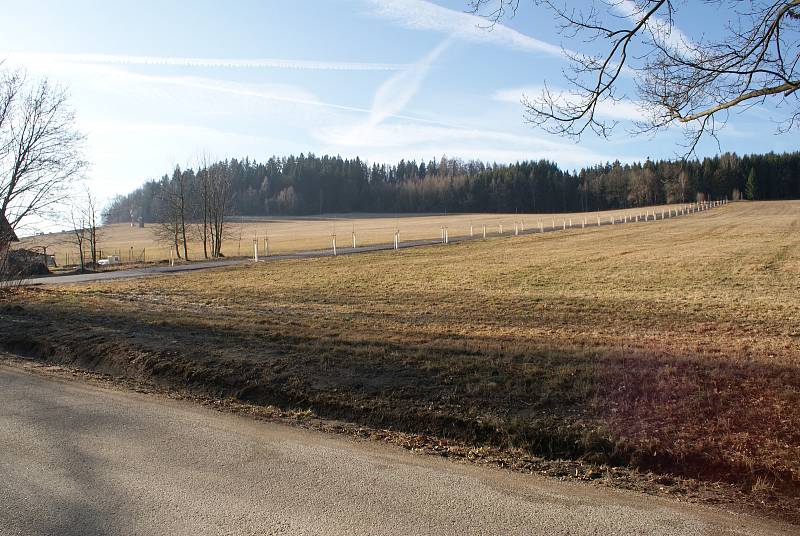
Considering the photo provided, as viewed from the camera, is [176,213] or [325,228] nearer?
[176,213]

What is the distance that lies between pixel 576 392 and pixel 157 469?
4.45m

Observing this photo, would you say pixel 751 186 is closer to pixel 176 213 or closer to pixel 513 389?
pixel 176 213

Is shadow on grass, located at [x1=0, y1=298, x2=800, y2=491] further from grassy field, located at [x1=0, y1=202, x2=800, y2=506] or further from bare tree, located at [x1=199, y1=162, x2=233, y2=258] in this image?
bare tree, located at [x1=199, y1=162, x2=233, y2=258]

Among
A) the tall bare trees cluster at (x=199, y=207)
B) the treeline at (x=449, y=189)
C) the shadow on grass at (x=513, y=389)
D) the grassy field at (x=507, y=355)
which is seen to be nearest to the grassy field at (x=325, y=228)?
the tall bare trees cluster at (x=199, y=207)

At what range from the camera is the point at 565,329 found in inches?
461

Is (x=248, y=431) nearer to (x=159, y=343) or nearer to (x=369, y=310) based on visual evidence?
(x=159, y=343)

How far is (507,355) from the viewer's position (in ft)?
27.3

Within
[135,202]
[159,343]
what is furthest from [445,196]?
[159,343]

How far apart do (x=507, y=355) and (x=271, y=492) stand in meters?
4.71

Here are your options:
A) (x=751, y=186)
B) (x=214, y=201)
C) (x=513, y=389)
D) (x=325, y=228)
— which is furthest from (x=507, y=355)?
(x=751, y=186)

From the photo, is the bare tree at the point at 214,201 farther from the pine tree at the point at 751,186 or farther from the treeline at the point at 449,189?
the pine tree at the point at 751,186

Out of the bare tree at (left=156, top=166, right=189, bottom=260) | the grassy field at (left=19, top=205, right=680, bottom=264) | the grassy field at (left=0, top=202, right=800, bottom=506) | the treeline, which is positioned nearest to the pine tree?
the treeline

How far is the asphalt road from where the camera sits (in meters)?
3.90

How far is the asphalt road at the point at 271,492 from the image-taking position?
154 inches
